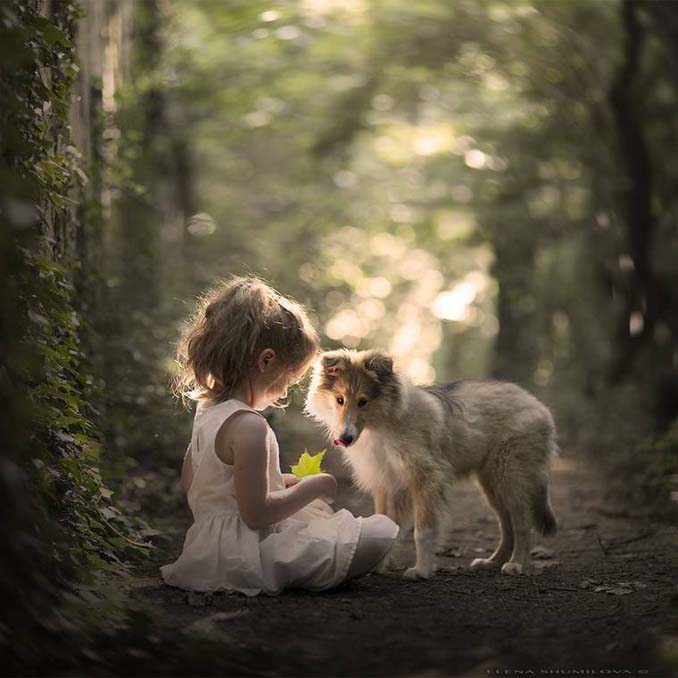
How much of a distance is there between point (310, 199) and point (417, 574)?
16.7 metres

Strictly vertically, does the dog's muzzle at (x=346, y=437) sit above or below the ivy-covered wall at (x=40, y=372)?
below

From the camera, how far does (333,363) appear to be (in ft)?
A: 20.5

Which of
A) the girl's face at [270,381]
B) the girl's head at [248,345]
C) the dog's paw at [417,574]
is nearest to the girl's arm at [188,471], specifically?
the girl's head at [248,345]

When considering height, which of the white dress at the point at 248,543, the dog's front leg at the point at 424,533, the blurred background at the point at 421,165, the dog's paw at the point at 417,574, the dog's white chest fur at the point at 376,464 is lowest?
the blurred background at the point at 421,165

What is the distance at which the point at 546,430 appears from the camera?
680cm

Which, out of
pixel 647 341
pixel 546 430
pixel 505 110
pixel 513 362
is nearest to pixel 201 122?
pixel 505 110

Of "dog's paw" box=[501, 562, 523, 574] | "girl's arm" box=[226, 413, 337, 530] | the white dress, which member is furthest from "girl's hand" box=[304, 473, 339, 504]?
"dog's paw" box=[501, 562, 523, 574]

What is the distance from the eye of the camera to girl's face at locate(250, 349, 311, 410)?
5.20 m

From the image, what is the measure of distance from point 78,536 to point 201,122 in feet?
48.5

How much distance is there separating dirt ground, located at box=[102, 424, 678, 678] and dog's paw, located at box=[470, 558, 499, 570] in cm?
10

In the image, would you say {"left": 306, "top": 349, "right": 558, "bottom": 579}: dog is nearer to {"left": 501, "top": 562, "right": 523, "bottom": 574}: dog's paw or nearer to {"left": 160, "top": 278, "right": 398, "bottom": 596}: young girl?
{"left": 501, "top": 562, "right": 523, "bottom": 574}: dog's paw

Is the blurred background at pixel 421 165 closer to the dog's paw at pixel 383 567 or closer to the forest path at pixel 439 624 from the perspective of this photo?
the dog's paw at pixel 383 567

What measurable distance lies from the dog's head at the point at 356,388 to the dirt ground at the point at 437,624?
3.41ft

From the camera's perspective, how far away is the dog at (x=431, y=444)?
6.16 metres
